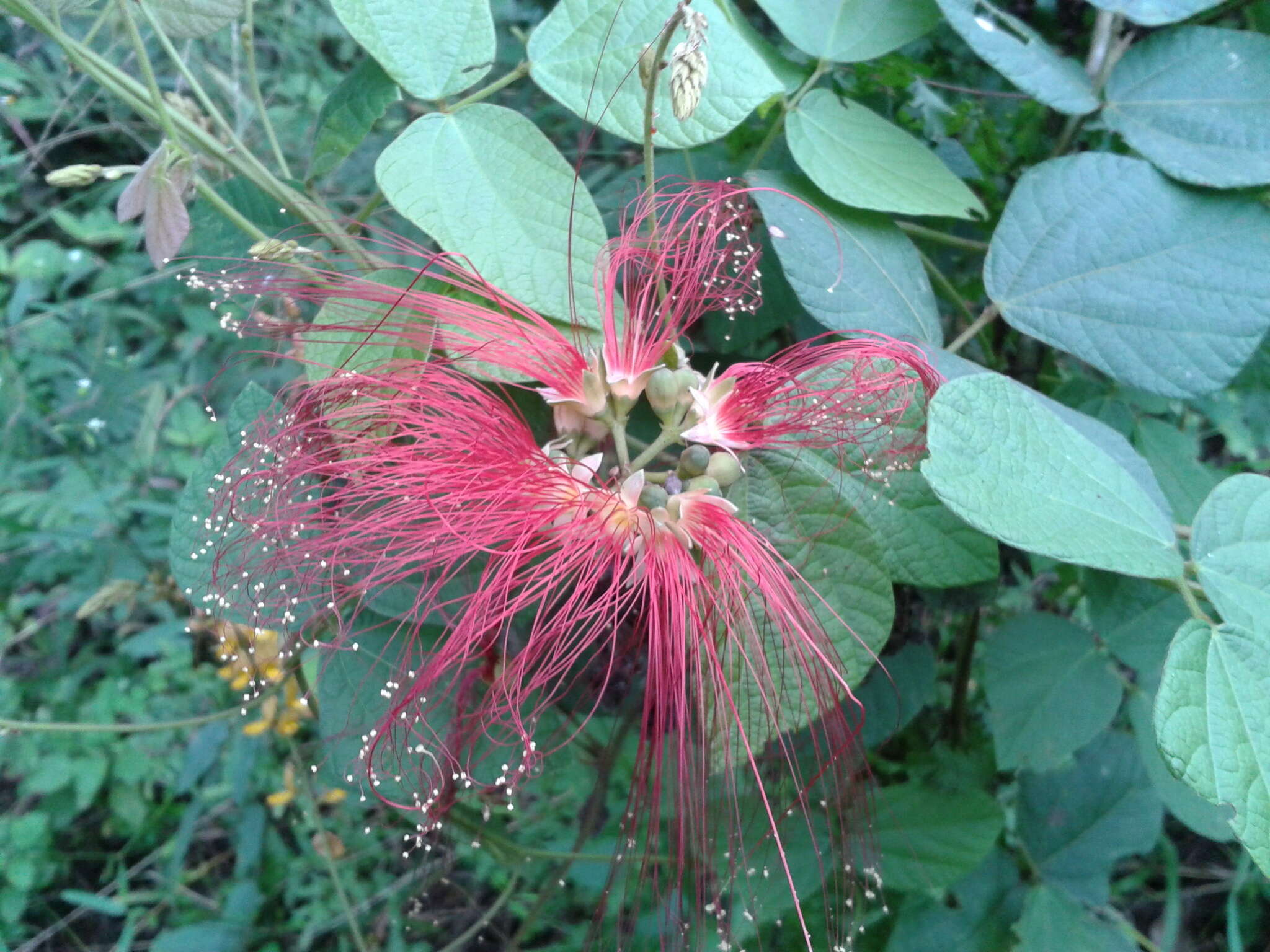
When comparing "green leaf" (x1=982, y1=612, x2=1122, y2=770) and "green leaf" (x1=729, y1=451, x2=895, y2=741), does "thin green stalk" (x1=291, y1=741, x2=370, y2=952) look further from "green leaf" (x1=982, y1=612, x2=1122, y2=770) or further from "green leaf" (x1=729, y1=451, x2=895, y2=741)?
"green leaf" (x1=982, y1=612, x2=1122, y2=770)

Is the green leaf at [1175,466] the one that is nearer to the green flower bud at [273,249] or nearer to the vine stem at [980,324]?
the vine stem at [980,324]

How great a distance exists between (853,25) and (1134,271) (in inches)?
18.5

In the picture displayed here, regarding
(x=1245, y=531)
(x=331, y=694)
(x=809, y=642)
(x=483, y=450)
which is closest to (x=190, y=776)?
(x=331, y=694)

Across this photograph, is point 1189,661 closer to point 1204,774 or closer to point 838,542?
point 1204,774

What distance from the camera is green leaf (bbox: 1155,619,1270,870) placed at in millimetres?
742

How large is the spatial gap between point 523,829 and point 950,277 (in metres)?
1.45

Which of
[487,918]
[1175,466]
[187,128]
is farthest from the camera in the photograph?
[487,918]

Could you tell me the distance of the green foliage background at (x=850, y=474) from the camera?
0.94 metres

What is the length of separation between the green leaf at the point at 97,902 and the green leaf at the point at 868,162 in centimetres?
207

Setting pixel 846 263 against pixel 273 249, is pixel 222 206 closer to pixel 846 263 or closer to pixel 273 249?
pixel 273 249

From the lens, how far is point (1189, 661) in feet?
2.64

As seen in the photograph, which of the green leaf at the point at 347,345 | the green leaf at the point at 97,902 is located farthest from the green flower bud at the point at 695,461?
the green leaf at the point at 97,902

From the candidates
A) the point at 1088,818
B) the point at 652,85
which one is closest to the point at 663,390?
the point at 652,85

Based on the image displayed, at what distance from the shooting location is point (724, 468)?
962 millimetres
